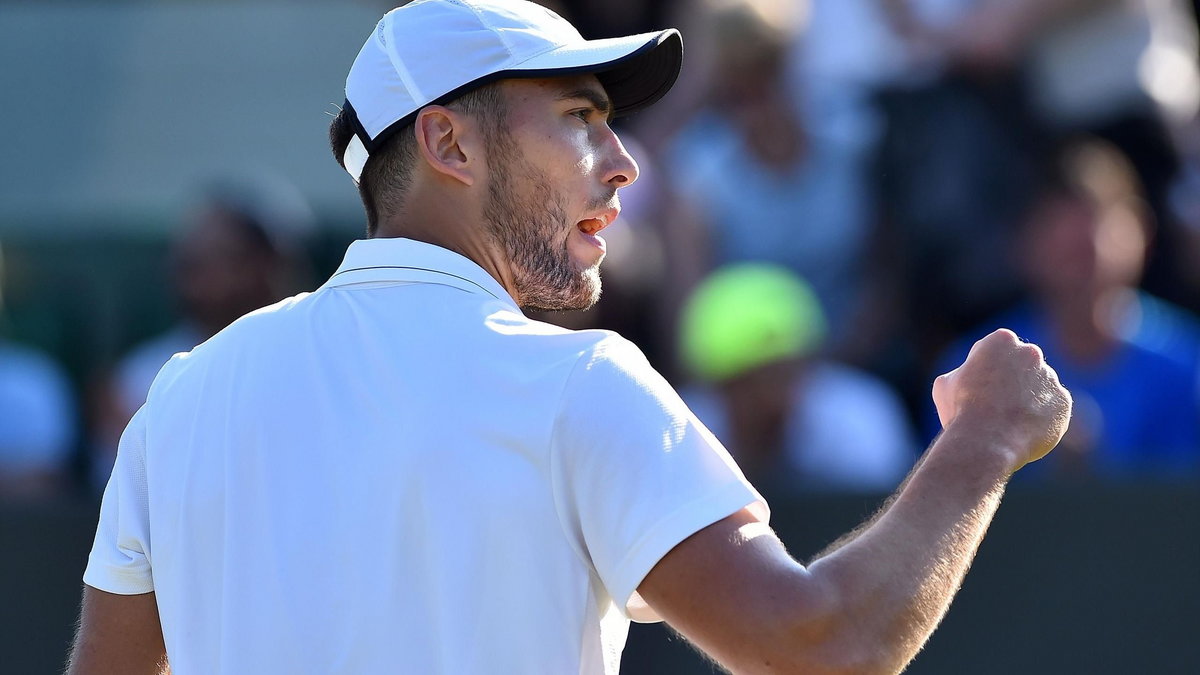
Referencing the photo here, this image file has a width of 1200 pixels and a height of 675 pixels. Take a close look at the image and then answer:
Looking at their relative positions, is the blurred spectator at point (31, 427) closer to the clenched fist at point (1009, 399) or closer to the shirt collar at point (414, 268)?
the shirt collar at point (414, 268)

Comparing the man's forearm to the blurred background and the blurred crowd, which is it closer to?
the blurred background

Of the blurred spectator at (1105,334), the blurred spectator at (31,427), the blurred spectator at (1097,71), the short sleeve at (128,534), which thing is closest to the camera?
the short sleeve at (128,534)

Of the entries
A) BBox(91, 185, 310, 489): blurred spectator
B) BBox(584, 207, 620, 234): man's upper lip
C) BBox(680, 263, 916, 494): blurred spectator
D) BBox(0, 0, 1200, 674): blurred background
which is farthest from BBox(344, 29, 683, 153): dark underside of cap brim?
BBox(91, 185, 310, 489): blurred spectator

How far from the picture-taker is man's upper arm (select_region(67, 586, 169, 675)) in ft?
6.49

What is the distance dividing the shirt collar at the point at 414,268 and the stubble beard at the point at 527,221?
93mm

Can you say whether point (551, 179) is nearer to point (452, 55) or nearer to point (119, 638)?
point (452, 55)

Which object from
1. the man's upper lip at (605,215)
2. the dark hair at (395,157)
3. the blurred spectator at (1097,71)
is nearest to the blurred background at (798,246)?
the blurred spectator at (1097,71)

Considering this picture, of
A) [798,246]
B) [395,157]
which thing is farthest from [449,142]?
[798,246]

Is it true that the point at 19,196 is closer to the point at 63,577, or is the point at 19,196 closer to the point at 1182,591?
the point at 63,577

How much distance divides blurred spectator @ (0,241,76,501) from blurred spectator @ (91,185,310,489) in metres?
0.12

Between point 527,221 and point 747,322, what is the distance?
8.84 ft

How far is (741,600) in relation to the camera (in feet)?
5.38

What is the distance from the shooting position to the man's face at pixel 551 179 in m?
2.01

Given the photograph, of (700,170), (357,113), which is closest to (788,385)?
(700,170)
